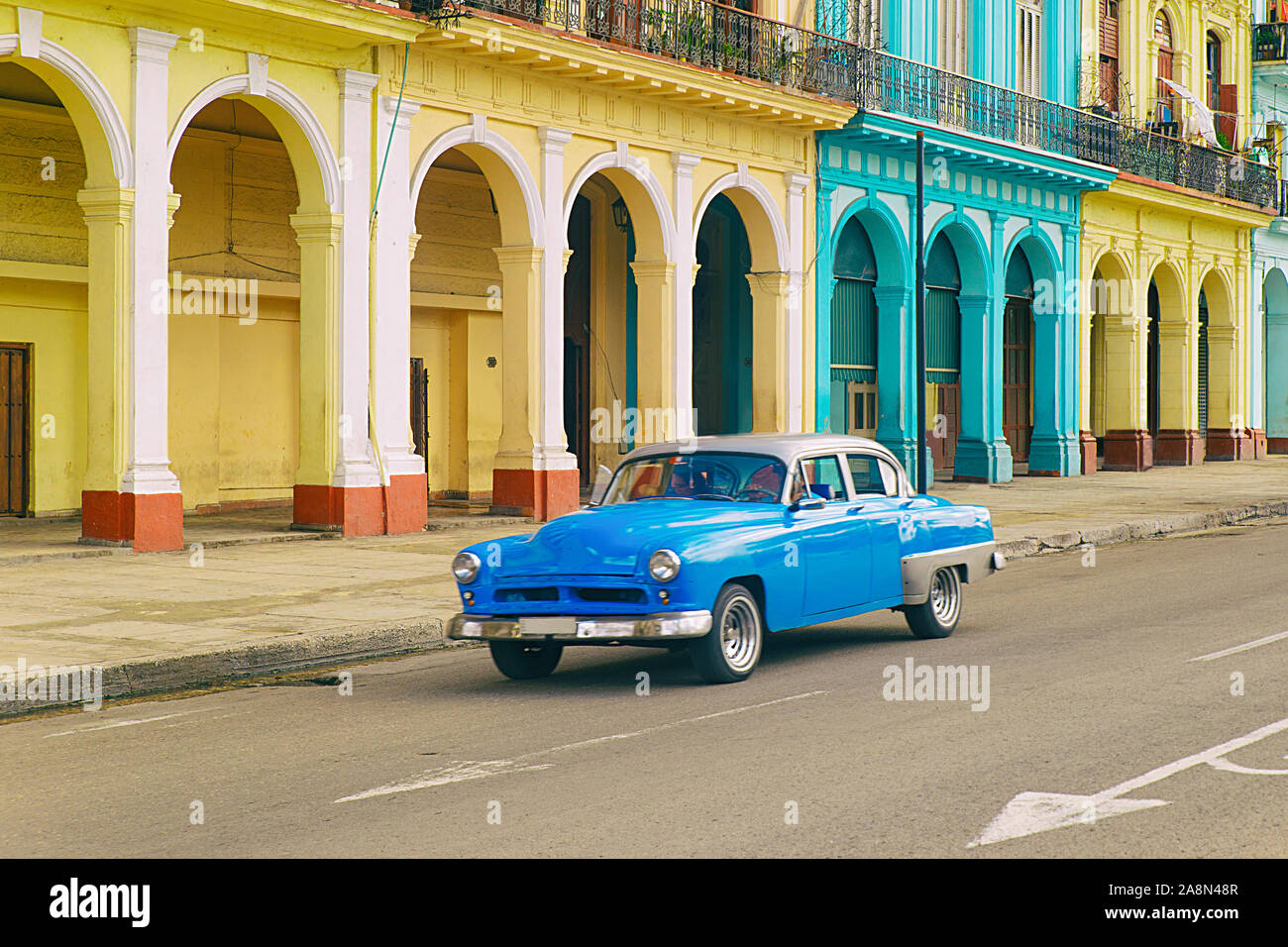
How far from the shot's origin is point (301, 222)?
18766mm

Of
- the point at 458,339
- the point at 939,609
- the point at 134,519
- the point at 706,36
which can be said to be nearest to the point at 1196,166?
the point at 706,36

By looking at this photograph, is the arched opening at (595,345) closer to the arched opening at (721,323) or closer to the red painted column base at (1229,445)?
the arched opening at (721,323)

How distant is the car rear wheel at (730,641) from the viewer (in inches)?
360

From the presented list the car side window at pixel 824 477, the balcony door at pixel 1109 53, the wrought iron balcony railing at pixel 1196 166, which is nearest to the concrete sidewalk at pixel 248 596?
the car side window at pixel 824 477

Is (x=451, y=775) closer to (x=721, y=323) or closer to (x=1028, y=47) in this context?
(x=721, y=323)

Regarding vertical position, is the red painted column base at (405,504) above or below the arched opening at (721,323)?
below

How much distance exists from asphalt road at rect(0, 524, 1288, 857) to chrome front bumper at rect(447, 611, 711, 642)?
35 centimetres

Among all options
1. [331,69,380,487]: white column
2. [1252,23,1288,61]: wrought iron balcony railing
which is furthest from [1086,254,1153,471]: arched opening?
[331,69,380,487]: white column

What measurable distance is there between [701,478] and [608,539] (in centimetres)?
138

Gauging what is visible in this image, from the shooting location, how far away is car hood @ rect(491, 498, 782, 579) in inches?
356

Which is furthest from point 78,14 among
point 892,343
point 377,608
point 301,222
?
point 892,343

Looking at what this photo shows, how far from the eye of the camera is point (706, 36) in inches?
904

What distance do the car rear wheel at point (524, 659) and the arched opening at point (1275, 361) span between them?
1411 inches
